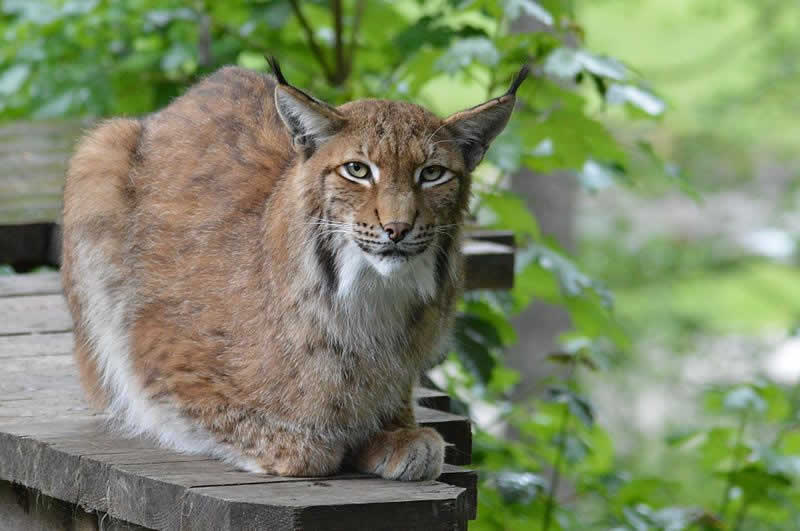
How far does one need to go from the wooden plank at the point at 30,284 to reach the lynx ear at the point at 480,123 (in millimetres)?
2204

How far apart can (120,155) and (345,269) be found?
1128 millimetres

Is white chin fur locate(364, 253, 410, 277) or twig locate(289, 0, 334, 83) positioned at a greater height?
twig locate(289, 0, 334, 83)

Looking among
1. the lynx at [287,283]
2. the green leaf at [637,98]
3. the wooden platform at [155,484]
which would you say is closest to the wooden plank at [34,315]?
the wooden platform at [155,484]

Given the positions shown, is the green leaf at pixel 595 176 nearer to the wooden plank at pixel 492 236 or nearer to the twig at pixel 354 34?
the wooden plank at pixel 492 236

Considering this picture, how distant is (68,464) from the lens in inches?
125

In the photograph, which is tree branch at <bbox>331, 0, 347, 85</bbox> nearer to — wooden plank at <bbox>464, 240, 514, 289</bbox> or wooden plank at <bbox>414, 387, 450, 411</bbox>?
wooden plank at <bbox>464, 240, 514, 289</bbox>

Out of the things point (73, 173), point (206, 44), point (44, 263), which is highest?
point (206, 44)

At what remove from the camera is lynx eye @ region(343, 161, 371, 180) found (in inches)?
122

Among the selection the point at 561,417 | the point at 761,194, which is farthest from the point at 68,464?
the point at 761,194

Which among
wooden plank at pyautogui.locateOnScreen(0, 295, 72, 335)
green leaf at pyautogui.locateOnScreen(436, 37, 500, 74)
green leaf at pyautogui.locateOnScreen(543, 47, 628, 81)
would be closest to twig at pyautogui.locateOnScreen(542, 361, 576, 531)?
green leaf at pyautogui.locateOnScreen(543, 47, 628, 81)

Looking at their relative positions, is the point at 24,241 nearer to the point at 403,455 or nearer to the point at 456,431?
the point at 456,431

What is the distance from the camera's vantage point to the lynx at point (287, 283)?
123 inches

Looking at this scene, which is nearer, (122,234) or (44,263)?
(122,234)

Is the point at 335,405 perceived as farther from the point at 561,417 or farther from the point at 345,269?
the point at 561,417
